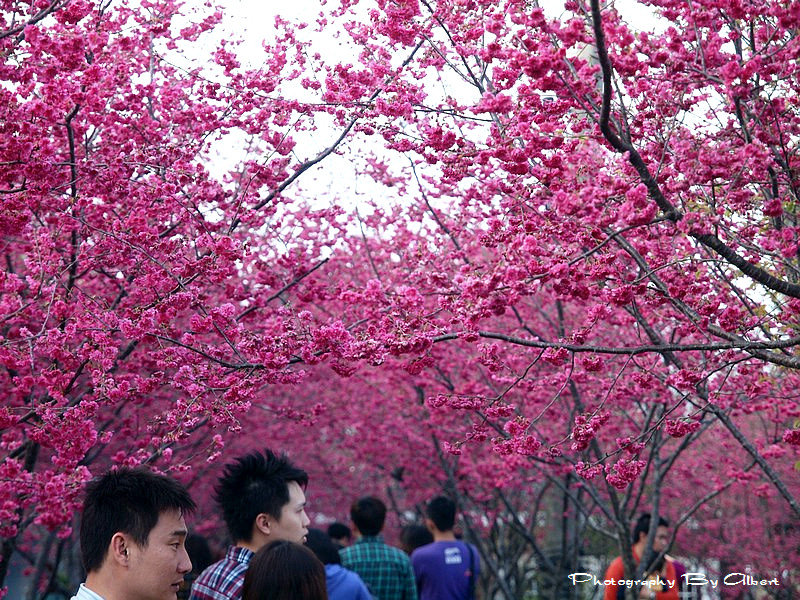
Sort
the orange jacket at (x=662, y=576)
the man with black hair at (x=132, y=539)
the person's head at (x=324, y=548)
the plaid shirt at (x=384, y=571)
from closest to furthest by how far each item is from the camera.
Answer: the man with black hair at (x=132, y=539) → the person's head at (x=324, y=548) → the plaid shirt at (x=384, y=571) → the orange jacket at (x=662, y=576)

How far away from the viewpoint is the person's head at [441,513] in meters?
6.59

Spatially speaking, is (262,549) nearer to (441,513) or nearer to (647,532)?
(441,513)

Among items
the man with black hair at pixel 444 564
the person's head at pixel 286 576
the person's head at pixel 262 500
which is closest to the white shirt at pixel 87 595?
the person's head at pixel 286 576

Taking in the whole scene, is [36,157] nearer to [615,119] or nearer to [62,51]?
[62,51]

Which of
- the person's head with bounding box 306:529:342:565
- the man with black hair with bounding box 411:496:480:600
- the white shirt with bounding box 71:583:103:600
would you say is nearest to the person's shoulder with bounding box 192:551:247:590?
the white shirt with bounding box 71:583:103:600

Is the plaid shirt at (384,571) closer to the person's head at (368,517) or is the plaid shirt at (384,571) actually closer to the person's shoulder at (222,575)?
the person's head at (368,517)

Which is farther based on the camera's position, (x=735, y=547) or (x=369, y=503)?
(x=735, y=547)

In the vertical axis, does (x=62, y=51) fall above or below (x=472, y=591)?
above

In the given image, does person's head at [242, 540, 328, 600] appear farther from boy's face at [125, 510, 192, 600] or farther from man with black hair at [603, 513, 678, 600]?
man with black hair at [603, 513, 678, 600]

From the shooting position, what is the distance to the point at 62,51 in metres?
4.50

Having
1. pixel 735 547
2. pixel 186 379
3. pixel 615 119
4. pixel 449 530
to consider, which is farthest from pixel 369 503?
pixel 735 547

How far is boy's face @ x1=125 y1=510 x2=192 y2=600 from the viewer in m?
2.94

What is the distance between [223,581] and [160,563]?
3.12 feet

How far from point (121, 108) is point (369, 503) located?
3.01 metres
